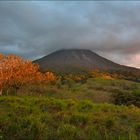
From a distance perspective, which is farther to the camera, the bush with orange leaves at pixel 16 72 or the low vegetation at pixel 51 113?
the bush with orange leaves at pixel 16 72

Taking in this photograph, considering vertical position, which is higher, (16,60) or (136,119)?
(16,60)

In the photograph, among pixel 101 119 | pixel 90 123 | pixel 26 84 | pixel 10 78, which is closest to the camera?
pixel 90 123

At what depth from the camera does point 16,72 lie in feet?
130

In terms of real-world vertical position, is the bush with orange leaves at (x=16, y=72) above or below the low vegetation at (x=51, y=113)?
above

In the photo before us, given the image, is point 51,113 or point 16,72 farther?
point 16,72

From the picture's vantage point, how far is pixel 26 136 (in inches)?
353

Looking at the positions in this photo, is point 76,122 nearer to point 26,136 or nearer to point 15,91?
point 26,136

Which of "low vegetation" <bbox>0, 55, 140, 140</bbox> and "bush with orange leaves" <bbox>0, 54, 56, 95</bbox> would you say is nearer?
"low vegetation" <bbox>0, 55, 140, 140</bbox>

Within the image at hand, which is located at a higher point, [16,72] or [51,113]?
[16,72]

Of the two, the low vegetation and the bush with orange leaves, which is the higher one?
the bush with orange leaves

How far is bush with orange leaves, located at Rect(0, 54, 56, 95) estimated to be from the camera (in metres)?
38.7

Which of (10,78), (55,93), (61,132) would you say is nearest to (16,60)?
(10,78)

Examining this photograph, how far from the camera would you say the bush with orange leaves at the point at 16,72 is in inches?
1524

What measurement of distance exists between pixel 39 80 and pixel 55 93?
2875 mm
